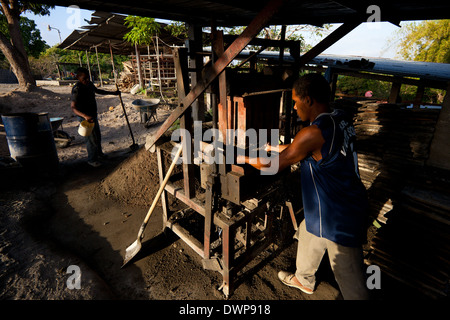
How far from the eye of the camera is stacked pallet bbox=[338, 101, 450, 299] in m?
2.80

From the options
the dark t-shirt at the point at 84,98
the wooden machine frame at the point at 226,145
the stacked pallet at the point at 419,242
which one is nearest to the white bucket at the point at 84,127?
the dark t-shirt at the point at 84,98

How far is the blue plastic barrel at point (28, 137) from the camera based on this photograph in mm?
5051

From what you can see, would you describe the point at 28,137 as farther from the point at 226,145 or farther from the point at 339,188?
the point at 339,188

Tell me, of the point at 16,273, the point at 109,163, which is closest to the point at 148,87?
the point at 109,163

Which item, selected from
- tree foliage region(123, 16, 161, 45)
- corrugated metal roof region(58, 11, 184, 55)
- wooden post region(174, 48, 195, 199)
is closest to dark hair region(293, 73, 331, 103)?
wooden post region(174, 48, 195, 199)

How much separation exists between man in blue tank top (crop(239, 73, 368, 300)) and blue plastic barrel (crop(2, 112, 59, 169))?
17.9 feet

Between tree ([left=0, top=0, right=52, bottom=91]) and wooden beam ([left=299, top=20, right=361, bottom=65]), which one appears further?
tree ([left=0, top=0, right=52, bottom=91])

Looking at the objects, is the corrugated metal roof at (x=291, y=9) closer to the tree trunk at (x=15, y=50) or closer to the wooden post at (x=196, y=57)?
the wooden post at (x=196, y=57)

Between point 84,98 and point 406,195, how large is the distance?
672 cm

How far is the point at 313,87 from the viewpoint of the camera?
6.74ft

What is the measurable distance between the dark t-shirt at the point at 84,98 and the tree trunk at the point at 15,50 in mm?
11470

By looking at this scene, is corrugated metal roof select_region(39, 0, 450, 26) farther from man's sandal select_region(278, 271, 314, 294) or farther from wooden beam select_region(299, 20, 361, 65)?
man's sandal select_region(278, 271, 314, 294)

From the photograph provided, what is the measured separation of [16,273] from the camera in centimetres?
288

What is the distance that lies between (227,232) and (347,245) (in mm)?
1128
